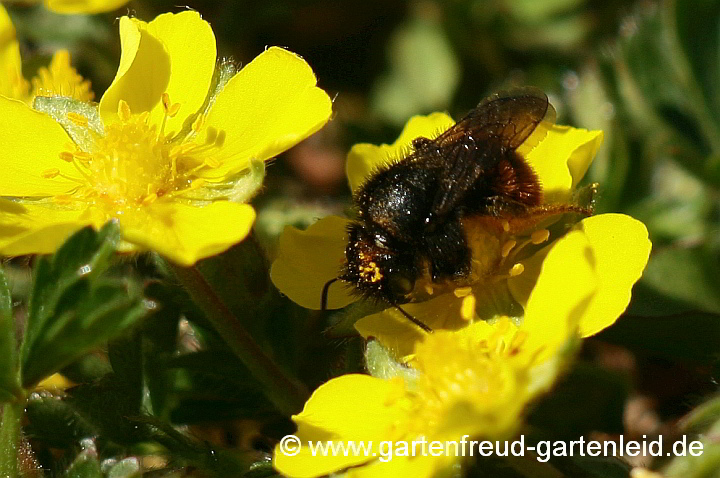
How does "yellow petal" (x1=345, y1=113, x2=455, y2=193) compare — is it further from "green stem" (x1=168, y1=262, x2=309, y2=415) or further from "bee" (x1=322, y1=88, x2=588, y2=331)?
"green stem" (x1=168, y1=262, x2=309, y2=415)

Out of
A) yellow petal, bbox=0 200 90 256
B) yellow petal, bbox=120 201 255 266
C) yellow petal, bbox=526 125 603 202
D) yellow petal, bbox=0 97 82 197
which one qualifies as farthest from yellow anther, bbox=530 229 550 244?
yellow petal, bbox=0 97 82 197

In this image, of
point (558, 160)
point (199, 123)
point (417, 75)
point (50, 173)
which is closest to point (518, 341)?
point (558, 160)

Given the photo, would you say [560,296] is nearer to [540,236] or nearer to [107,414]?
[540,236]

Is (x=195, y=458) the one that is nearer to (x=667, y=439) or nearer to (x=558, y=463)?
(x=558, y=463)

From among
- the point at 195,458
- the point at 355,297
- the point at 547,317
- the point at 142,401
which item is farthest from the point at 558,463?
the point at 142,401

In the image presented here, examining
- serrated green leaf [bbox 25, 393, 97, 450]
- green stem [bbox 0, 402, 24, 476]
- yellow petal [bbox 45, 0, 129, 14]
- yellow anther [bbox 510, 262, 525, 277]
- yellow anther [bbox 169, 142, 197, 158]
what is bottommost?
serrated green leaf [bbox 25, 393, 97, 450]

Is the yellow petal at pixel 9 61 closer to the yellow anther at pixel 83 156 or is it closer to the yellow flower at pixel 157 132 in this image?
the yellow flower at pixel 157 132
